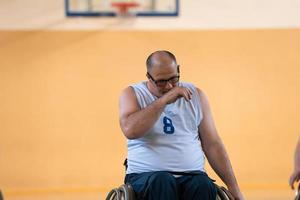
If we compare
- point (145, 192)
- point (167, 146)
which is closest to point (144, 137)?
point (167, 146)

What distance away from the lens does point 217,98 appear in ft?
18.6

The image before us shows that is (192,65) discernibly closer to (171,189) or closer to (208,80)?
(208,80)

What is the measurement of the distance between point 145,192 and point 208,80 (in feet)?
9.74

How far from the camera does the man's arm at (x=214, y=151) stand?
3051 millimetres

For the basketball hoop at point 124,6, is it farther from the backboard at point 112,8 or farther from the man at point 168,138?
the man at point 168,138

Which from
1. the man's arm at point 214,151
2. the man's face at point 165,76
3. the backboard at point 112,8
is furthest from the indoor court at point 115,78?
the man's face at point 165,76

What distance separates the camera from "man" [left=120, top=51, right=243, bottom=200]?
2.78m

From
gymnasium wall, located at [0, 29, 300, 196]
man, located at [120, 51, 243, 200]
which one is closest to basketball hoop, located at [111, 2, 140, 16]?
gymnasium wall, located at [0, 29, 300, 196]

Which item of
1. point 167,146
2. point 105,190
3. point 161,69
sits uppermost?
point 161,69

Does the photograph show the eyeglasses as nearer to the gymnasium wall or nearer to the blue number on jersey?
the blue number on jersey

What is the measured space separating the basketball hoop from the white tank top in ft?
8.57

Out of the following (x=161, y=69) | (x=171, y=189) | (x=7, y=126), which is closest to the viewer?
(x=171, y=189)

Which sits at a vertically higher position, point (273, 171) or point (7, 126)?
point (7, 126)

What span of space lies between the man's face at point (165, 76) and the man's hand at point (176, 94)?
3.4 inches
